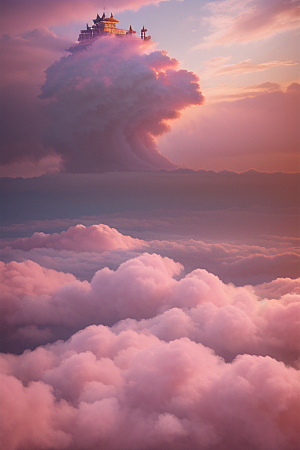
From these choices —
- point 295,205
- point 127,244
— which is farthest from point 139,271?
point 295,205

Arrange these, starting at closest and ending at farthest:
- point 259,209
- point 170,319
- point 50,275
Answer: point 170,319
point 50,275
point 259,209

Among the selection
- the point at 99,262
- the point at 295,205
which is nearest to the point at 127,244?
the point at 99,262

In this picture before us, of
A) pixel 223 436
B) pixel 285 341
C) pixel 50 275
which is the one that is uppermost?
pixel 50 275

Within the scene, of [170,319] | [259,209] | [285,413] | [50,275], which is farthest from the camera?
[259,209]

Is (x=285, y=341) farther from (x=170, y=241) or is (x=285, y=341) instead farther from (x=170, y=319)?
(x=170, y=241)

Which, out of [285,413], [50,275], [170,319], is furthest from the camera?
[50,275]

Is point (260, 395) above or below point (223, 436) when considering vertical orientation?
above

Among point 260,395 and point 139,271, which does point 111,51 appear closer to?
point 139,271

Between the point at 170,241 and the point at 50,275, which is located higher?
the point at 170,241

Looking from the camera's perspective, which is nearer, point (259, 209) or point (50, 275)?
point (50, 275)
